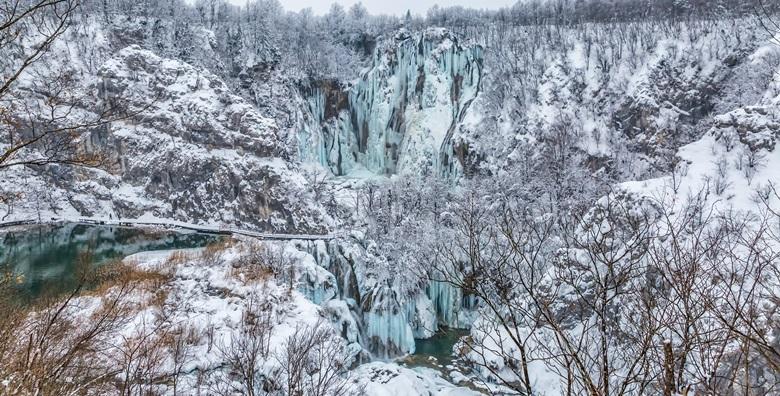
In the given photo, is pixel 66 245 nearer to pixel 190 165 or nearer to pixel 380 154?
pixel 190 165

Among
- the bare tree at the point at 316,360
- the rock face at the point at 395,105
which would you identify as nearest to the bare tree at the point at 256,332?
the bare tree at the point at 316,360

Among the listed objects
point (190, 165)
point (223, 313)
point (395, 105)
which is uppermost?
point (395, 105)

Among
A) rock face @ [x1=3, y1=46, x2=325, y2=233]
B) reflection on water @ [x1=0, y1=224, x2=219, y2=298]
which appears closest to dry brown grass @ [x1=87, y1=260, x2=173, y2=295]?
reflection on water @ [x1=0, y1=224, x2=219, y2=298]

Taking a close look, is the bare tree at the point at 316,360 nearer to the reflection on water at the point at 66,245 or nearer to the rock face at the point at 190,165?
the reflection on water at the point at 66,245

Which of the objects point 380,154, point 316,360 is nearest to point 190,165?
point 380,154

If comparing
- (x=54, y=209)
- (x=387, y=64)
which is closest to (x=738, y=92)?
(x=387, y=64)

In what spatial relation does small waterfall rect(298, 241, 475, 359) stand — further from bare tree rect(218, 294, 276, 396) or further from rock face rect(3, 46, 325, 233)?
rock face rect(3, 46, 325, 233)
